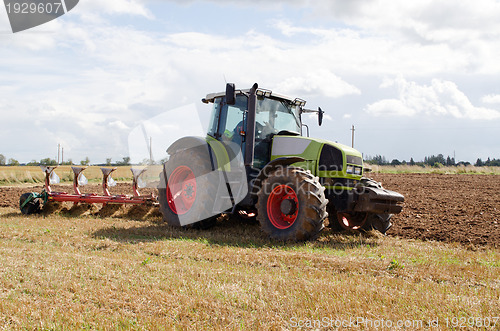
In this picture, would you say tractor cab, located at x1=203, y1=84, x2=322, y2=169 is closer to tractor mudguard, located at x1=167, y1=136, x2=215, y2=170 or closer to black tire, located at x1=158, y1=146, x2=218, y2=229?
tractor mudguard, located at x1=167, y1=136, x2=215, y2=170

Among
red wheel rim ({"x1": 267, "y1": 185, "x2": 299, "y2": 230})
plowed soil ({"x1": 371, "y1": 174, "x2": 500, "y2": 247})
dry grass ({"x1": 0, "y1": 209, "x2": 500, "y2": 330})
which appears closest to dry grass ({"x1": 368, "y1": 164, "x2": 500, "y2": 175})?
plowed soil ({"x1": 371, "y1": 174, "x2": 500, "y2": 247})

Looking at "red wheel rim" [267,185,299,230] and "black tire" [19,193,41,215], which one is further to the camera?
"black tire" [19,193,41,215]

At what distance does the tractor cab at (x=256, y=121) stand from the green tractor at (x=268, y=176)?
2 cm

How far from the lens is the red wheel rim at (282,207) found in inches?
289

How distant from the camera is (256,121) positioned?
8148 mm

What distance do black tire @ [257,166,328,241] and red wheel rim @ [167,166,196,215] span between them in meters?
1.74

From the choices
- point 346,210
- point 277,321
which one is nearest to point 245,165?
point 346,210

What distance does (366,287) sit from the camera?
15.3ft

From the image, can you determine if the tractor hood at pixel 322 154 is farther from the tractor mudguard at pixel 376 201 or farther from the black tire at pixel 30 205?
the black tire at pixel 30 205

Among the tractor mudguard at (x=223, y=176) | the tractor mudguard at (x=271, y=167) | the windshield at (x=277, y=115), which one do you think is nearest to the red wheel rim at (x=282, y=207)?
the tractor mudguard at (x=271, y=167)

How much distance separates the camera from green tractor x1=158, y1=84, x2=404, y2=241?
7336 mm

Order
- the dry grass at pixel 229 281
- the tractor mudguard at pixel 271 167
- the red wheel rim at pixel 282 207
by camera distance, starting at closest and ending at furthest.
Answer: the dry grass at pixel 229 281 → the red wheel rim at pixel 282 207 → the tractor mudguard at pixel 271 167

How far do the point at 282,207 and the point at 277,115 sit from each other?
A: 201 cm

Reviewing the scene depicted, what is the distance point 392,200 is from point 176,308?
15.5ft
